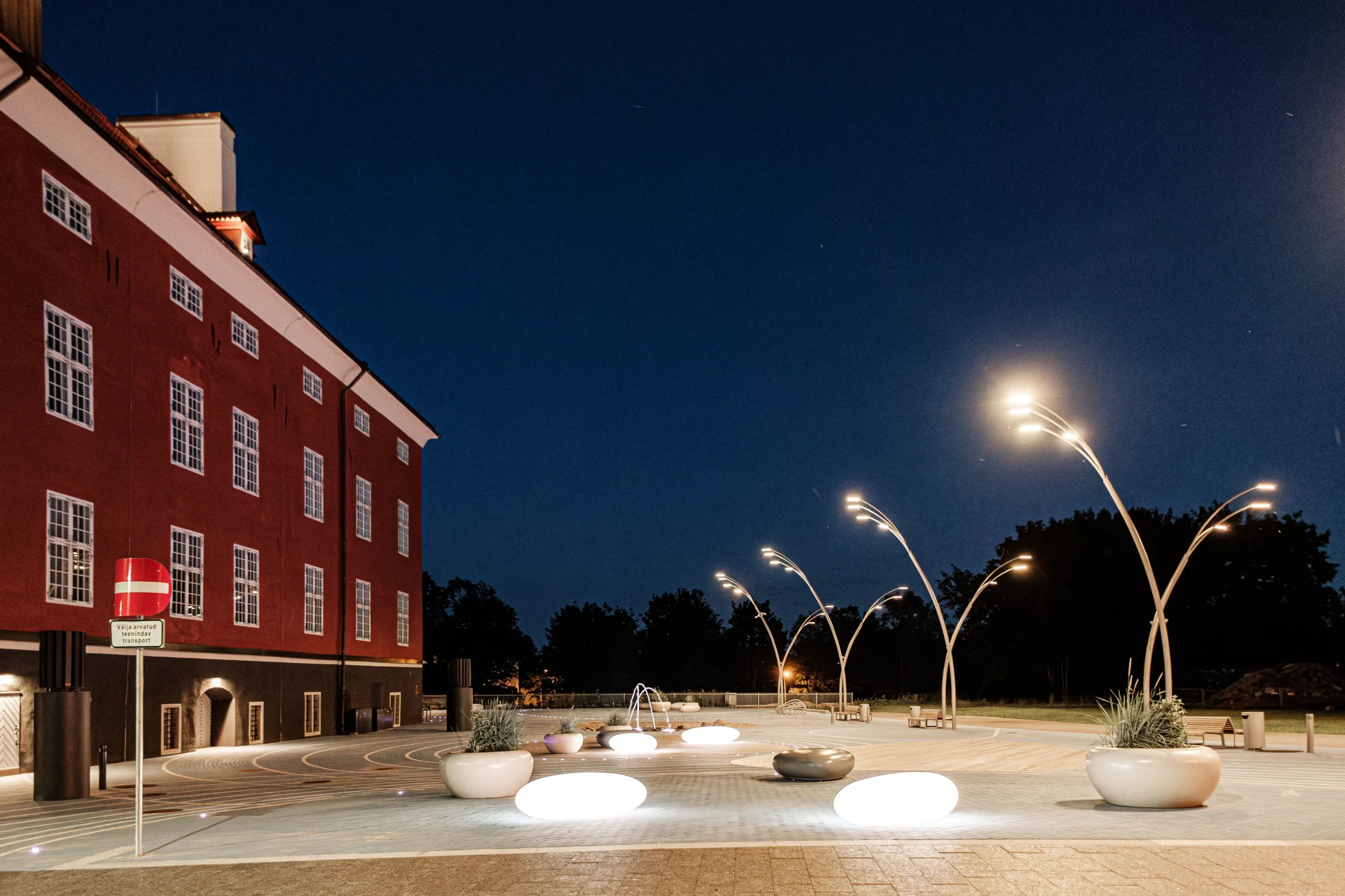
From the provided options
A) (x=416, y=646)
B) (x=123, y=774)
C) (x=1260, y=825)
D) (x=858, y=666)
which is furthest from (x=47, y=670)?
(x=858, y=666)

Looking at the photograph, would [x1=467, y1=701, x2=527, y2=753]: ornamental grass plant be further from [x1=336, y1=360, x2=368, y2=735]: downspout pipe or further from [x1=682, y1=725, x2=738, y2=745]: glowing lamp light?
[x1=336, y1=360, x2=368, y2=735]: downspout pipe

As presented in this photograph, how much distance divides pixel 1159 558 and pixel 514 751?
82.3 metres

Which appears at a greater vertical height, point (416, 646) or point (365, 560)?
point (365, 560)

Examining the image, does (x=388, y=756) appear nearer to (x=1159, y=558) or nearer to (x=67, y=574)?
(x=67, y=574)

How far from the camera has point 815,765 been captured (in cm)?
1870

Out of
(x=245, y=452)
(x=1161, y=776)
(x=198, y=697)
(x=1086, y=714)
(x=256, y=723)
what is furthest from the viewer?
(x=1086, y=714)

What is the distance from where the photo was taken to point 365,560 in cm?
4719

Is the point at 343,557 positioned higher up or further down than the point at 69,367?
further down

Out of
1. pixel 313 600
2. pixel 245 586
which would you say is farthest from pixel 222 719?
pixel 313 600

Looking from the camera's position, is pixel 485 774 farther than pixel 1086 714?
No

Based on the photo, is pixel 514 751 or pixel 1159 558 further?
pixel 1159 558

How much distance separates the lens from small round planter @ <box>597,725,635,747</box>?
3014 centimetres

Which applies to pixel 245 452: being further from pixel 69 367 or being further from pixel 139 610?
pixel 139 610

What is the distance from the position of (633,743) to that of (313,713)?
16114mm
